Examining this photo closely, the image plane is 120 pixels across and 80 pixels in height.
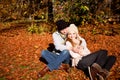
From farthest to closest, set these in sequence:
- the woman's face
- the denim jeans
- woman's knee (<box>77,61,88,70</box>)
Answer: the denim jeans < the woman's face < woman's knee (<box>77,61,88,70</box>)

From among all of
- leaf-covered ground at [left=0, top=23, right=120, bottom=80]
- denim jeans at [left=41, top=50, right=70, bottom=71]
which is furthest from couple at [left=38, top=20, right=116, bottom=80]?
leaf-covered ground at [left=0, top=23, right=120, bottom=80]

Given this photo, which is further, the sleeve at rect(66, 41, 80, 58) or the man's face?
the man's face

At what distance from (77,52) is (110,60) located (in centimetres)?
97

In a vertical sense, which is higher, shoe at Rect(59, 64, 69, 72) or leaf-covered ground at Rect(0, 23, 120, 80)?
shoe at Rect(59, 64, 69, 72)

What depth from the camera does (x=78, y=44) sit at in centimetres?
735

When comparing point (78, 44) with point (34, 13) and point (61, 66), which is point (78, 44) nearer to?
point (61, 66)

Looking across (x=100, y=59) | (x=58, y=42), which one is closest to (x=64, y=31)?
(x=58, y=42)

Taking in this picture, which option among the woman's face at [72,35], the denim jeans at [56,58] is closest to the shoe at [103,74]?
the denim jeans at [56,58]

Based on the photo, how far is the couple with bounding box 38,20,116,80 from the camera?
22.3 ft

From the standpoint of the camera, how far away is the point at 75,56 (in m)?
7.26

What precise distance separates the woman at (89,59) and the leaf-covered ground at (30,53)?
54cm

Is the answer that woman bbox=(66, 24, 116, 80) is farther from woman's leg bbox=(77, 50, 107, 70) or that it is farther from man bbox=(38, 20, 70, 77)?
man bbox=(38, 20, 70, 77)

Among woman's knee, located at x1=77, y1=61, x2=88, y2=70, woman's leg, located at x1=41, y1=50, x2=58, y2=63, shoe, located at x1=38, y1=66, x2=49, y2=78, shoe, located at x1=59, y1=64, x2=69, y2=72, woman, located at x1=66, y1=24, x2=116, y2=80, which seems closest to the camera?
woman, located at x1=66, y1=24, x2=116, y2=80

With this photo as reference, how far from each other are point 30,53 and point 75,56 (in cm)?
332
